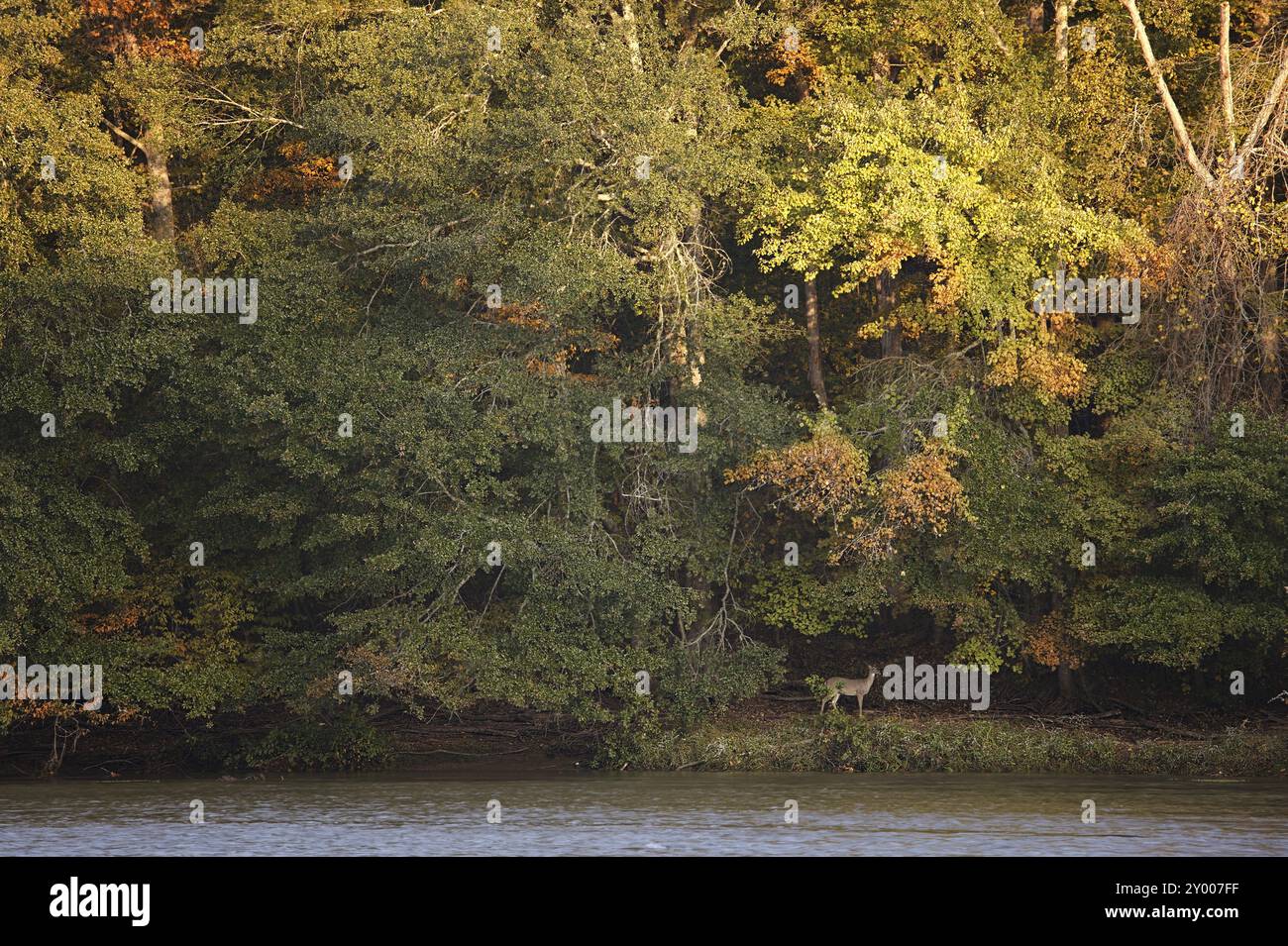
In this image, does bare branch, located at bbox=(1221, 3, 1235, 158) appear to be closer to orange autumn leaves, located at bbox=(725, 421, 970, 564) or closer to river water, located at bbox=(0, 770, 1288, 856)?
orange autumn leaves, located at bbox=(725, 421, 970, 564)

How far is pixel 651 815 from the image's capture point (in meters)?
23.2

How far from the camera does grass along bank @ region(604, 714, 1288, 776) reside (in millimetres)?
28156

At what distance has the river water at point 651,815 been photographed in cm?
2038

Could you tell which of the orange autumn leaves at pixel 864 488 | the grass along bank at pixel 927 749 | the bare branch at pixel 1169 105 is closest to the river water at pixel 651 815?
the grass along bank at pixel 927 749

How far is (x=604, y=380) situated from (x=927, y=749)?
7.61m

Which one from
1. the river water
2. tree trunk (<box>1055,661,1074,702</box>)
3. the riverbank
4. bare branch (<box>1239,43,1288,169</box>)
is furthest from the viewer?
tree trunk (<box>1055,661,1074,702</box>)

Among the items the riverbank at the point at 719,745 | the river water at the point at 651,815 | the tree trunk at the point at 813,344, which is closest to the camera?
the river water at the point at 651,815

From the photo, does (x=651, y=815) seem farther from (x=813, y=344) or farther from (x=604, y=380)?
(x=813, y=344)

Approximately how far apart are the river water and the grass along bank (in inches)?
27.2

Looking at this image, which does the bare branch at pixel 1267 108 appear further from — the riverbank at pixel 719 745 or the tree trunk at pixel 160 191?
the tree trunk at pixel 160 191

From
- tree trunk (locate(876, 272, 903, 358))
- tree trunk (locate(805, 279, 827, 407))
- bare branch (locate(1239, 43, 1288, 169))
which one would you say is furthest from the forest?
tree trunk (locate(876, 272, 903, 358))

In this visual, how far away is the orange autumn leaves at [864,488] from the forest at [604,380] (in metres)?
0.09

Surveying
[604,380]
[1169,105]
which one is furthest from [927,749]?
[1169,105]

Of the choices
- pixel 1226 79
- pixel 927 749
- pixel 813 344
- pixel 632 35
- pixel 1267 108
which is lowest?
pixel 927 749
